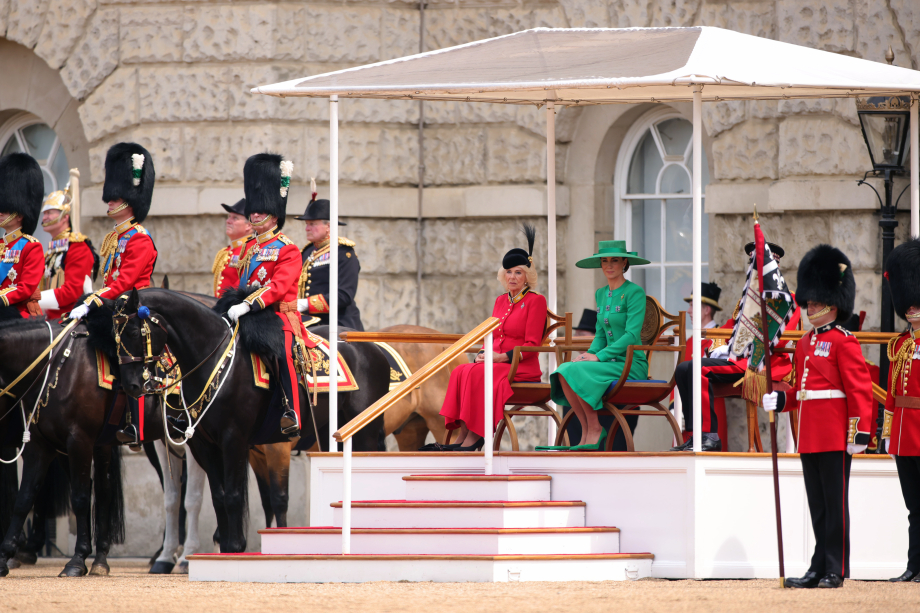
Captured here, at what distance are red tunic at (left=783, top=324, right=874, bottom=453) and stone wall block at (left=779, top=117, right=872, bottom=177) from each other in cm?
369

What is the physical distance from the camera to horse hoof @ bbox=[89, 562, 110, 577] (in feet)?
32.8

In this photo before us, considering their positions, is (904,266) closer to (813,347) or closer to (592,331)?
(813,347)

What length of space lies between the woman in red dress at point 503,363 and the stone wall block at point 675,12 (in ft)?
11.3

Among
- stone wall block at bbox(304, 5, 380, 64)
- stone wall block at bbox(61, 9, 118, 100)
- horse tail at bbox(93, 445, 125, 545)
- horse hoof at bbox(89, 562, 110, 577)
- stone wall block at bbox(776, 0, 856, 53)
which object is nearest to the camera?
horse hoof at bbox(89, 562, 110, 577)

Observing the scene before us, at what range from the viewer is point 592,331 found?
11727 millimetres

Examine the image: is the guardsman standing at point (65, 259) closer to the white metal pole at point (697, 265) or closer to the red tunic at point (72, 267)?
the red tunic at point (72, 267)

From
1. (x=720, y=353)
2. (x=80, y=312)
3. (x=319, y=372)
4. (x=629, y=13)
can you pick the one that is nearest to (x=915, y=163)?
(x=720, y=353)

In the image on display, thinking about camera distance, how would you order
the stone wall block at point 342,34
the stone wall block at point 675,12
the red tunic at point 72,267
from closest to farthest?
the red tunic at point 72,267
the stone wall block at point 675,12
the stone wall block at point 342,34

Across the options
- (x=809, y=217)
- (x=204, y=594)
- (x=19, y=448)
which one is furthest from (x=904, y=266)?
(x=19, y=448)

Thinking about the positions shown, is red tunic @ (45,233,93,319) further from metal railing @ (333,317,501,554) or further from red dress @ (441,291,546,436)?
metal railing @ (333,317,501,554)

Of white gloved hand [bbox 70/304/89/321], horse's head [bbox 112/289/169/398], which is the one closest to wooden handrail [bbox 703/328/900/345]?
horse's head [bbox 112/289/169/398]

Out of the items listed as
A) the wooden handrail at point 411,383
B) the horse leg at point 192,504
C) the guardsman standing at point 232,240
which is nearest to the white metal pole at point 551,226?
the wooden handrail at point 411,383

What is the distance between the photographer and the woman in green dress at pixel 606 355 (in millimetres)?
9273

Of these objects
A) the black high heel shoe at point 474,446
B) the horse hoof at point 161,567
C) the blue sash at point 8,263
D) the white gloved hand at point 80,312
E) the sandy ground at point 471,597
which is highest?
the blue sash at point 8,263
